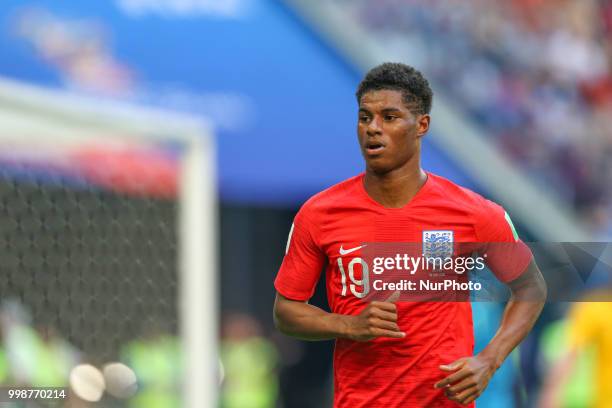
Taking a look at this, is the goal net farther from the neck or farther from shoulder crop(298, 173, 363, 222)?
the neck

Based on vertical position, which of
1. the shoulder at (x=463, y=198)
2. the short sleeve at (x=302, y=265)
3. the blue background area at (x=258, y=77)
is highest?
the blue background area at (x=258, y=77)

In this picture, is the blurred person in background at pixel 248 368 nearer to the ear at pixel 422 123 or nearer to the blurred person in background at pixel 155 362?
the blurred person in background at pixel 155 362

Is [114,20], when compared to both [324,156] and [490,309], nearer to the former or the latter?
[324,156]

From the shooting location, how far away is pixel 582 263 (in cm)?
347

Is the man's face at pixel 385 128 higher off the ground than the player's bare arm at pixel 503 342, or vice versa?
the man's face at pixel 385 128

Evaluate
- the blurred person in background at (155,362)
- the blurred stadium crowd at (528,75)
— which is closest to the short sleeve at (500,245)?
the blurred person in background at (155,362)

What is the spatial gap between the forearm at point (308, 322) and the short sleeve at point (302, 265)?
4 centimetres

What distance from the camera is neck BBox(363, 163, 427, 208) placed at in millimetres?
3326

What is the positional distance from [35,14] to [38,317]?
6.44 meters

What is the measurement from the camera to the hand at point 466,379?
307 cm

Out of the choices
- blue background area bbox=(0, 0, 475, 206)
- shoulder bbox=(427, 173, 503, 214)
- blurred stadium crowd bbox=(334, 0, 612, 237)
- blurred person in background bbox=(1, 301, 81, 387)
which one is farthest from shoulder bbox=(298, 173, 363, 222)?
blurred stadium crowd bbox=(334, 0, 612, 237)

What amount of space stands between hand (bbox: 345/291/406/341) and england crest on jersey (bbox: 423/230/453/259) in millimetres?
284

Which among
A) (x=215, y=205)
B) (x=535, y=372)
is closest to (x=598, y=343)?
(x=535, y=372)

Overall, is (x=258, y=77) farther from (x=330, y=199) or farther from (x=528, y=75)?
(x=330, y=199)
